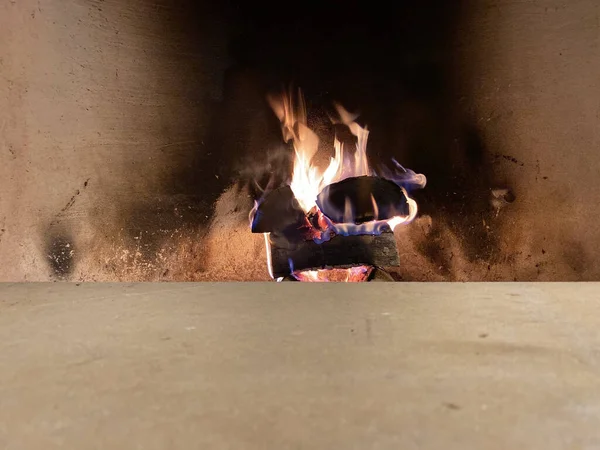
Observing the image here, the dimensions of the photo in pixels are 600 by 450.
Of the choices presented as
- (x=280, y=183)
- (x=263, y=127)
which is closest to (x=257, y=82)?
(x=263, y=127)

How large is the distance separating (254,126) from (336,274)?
488mm

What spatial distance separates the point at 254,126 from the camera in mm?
1537

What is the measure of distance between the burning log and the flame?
0.10m

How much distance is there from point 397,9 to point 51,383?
1305 mm

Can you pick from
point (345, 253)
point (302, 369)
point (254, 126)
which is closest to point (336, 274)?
point (345, 253)

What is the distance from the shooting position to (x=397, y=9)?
4.87 feet

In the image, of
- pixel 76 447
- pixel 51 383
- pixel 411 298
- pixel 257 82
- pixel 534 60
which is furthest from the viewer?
pixel 257 82

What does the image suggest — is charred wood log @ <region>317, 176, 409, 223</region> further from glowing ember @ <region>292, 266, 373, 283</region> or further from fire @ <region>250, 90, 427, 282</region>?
glowing ember @ <region>292, 266, 373, 283</region>

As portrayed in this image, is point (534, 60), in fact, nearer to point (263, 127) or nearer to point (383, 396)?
point (263, 127)

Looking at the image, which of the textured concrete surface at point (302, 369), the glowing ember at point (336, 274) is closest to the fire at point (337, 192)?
→ the glowing ember at point (336, 274)

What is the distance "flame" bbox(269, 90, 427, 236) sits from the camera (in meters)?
1.52

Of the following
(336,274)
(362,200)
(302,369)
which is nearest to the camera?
(302,369)

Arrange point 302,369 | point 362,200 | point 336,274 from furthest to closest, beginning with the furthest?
point 336,274 < point 362,200 < point 302,369

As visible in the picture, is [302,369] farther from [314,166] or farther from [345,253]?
[314,166]
